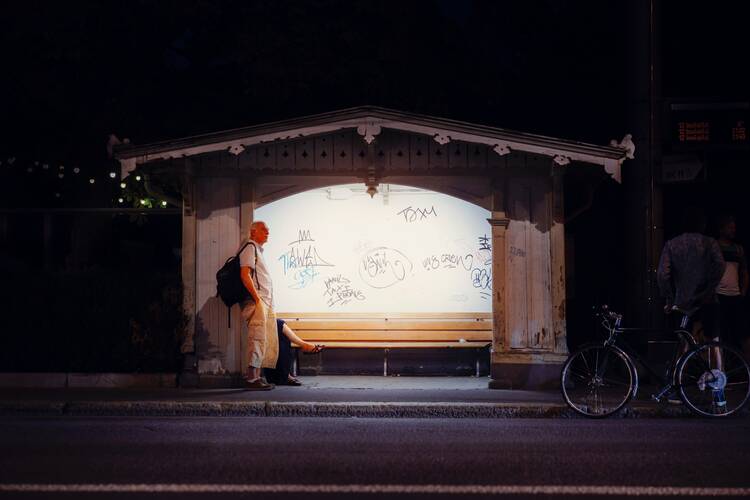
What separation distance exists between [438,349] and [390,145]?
9.70 ft

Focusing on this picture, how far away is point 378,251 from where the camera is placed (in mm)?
13383

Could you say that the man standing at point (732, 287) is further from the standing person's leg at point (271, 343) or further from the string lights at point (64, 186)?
the string lights at point (64, 186)

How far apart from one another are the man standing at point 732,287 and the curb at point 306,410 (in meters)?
1.37

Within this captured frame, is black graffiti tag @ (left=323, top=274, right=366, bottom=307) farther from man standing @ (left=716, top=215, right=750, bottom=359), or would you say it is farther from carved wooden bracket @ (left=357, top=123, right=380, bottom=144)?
man standing @ (left=716, top=215, right=750, bottom=359)

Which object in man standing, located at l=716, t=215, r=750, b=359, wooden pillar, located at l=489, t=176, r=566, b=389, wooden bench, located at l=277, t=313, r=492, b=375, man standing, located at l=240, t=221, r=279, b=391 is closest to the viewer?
man standing, located at l=716, t=215, r=750, b=359

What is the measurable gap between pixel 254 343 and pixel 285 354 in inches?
34.8

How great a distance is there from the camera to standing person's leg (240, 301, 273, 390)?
1155 cm

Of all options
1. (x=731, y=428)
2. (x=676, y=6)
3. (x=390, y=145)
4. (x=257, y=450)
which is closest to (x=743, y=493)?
(x=731, y=428)

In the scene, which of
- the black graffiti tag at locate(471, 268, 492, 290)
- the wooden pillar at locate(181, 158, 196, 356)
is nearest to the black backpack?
the wooden pillar at locate(181, 158, 196, 356)

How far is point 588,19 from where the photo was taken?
62.5ft

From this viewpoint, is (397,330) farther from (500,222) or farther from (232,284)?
(232,284)

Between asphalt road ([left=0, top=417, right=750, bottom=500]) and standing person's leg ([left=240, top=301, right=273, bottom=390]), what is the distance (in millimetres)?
1895

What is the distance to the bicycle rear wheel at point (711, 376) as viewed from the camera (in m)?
9.63

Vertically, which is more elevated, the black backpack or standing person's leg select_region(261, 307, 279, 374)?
the black backpack
